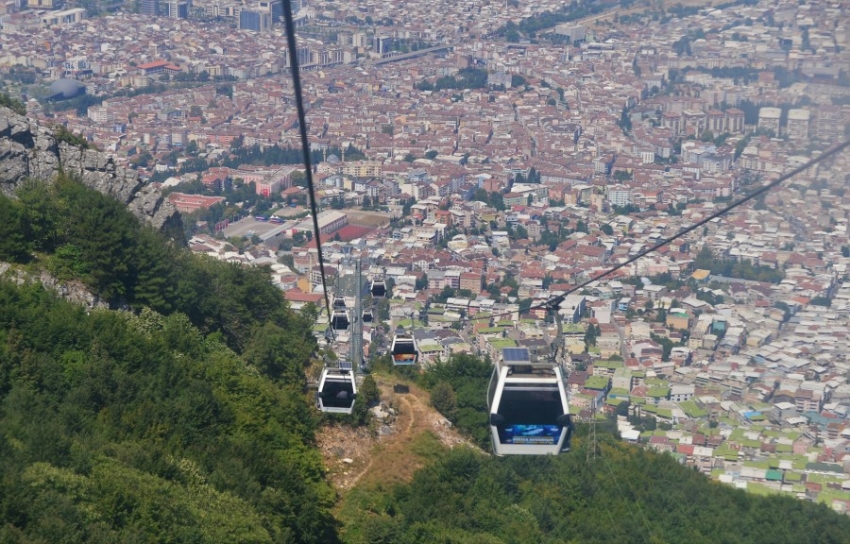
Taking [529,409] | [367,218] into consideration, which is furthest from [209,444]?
[367,218]

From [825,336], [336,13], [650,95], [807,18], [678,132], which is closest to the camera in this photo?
A: [825,336]

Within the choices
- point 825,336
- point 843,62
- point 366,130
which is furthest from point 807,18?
point 825,336

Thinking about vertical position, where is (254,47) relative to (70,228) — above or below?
below

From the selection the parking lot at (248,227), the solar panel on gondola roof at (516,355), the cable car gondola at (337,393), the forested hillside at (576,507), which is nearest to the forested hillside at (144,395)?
the cable car gondola at (337,393)

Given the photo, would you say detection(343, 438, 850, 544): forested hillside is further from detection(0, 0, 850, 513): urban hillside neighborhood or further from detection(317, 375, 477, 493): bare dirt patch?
detection(0, 0, 850, 513): urban hillside neighborhood

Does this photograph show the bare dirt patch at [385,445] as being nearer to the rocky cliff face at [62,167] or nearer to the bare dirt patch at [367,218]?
the rocky cliff face at [62,167]

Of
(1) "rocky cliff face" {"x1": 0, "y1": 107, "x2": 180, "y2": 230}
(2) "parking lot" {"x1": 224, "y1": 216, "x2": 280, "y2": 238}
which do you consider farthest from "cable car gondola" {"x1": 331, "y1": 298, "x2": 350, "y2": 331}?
(2) "parking lot" {"x1": 224, "y1": 216, "x2": 280, "y2": 238}

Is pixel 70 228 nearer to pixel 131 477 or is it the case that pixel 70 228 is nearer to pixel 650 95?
pixel 131 477
